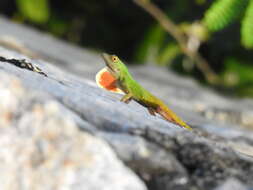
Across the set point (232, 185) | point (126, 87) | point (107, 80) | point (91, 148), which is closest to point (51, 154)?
point (91, 148)

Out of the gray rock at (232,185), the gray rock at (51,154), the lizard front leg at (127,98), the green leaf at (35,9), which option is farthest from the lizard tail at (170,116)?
the green leaf at (35,9)

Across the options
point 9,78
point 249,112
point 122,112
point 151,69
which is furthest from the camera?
point 151,69

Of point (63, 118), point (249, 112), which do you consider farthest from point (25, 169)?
point (249, 112)

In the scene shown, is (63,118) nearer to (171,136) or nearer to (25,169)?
(25,169)

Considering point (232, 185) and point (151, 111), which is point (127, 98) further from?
point (232, 185)

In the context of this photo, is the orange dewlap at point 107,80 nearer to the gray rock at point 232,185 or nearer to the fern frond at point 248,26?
the gray rock at point 232,185
